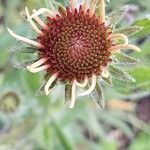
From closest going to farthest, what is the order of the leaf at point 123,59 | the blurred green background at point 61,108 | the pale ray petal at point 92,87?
the pale ray petal at point 92,87 → the leaf at point 123,59 → the blurred green background at point 61,108

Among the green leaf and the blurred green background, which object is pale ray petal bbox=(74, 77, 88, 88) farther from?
the green leaf

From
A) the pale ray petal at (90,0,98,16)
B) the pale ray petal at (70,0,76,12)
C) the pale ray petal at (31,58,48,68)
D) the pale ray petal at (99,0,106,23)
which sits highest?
the pale ray petal at (70,0,76,12)

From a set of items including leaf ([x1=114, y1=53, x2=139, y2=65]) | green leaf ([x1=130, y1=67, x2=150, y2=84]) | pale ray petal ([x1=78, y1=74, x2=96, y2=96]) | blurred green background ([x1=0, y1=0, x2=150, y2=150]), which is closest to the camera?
pale ray petal ([x1=78, y1=74, x2=96, y2=96])

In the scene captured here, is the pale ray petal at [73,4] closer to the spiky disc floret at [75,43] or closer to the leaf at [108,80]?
the spiky disc floret at [75,43]

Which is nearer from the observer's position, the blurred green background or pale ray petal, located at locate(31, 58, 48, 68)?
pale ray petal, located at locate(31, 58, 48, 68)

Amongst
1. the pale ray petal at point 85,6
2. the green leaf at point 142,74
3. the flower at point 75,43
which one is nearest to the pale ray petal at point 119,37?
the flower at point 75,43

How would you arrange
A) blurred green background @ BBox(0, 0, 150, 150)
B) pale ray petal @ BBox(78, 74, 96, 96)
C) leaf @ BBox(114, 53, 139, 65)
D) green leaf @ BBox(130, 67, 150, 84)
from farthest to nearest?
blurred green background @ BBox(0, 0, 150, 150), green leaf @ BBox(130, 67, 150, 84), leaf @ BBox(114, 53, 139, 65), pale ray petal @ BBox(78, 74, 96, 96)

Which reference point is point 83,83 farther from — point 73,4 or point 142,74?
point 142,74

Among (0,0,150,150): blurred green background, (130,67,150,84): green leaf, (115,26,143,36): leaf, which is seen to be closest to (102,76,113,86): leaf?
(115,26,143,36): leaf
